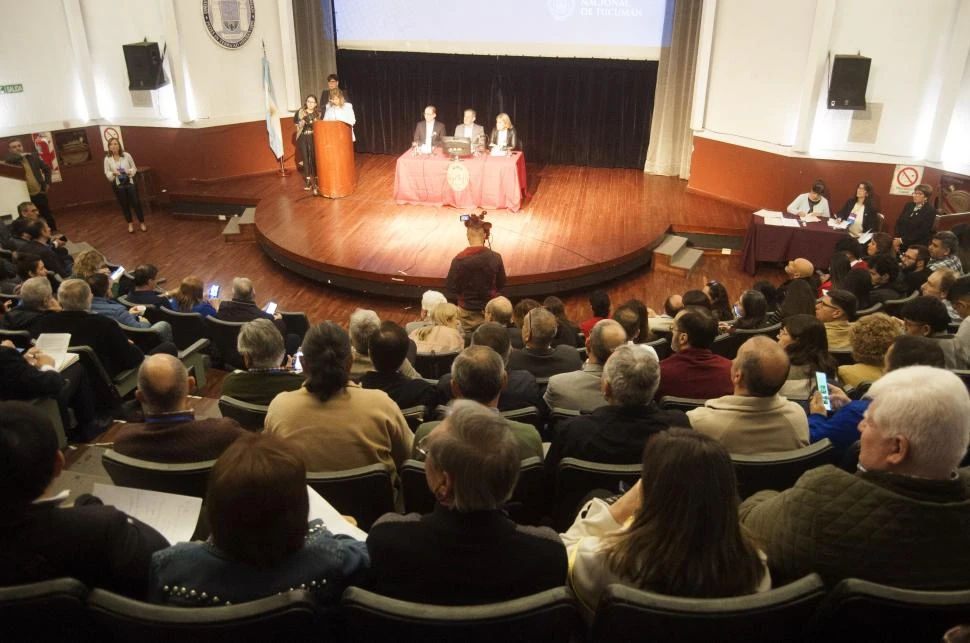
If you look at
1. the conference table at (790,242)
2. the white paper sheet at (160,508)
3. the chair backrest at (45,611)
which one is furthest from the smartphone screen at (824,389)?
the conference table at (790,242)

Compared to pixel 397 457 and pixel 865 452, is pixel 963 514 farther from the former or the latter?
pixel 397 457

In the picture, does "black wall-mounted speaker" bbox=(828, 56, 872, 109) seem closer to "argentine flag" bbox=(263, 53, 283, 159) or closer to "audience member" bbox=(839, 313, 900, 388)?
"audience member" bbox=(839, 313, 900, 388)

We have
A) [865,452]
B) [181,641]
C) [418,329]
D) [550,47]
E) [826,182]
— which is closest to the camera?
[181,641]

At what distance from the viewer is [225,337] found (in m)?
4.90

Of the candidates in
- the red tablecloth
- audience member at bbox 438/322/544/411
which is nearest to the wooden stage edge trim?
the red tablecloth

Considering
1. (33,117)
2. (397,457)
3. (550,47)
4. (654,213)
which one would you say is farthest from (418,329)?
(33,117)

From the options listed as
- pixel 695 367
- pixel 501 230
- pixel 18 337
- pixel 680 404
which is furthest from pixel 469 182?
pixel 680 404

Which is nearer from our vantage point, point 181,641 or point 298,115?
point 181,641

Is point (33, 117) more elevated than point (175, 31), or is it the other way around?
point (175, 31)

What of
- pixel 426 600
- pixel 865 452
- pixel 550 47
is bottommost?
pixel 426 600

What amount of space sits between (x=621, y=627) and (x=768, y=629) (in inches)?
13.4

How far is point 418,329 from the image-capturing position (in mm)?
4773

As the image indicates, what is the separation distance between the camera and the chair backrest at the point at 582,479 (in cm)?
246

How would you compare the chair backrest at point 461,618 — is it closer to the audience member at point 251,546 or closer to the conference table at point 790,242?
the audience member at point 251,546
